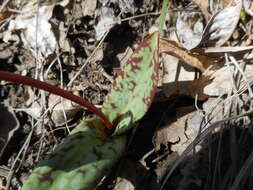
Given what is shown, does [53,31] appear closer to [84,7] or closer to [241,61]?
[84,7]

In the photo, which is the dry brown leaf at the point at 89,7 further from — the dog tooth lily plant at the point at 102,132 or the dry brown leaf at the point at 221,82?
the dry brown leaf at the point at 221,82

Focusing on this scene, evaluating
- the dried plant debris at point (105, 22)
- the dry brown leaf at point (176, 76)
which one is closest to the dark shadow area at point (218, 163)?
the dry brown leaf at point (176, 76)

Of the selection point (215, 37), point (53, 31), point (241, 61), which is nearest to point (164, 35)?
point (215, 37)

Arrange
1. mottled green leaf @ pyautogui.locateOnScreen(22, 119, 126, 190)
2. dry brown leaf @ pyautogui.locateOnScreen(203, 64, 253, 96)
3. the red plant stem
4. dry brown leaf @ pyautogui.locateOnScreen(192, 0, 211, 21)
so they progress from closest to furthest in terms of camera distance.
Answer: the red plant stem → mottled green leaf @ pyautogui.locateOnScreen(22, 119, 126, 190) → dry brown leaf @ pyautogui.locateOnScreen(203, 64, 253, 96) → dry brown leaf @ pyautogui.locateOnScreen(192, 0, 211, 21)

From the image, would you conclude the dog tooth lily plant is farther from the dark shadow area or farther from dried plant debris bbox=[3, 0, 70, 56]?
dried plant debris bbox=[3, 0, 70, 56]

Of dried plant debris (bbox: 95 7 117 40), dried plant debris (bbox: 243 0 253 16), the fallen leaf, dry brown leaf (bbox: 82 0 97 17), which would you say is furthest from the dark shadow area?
dry brown leaf (bbox: 82 0 97 17)
